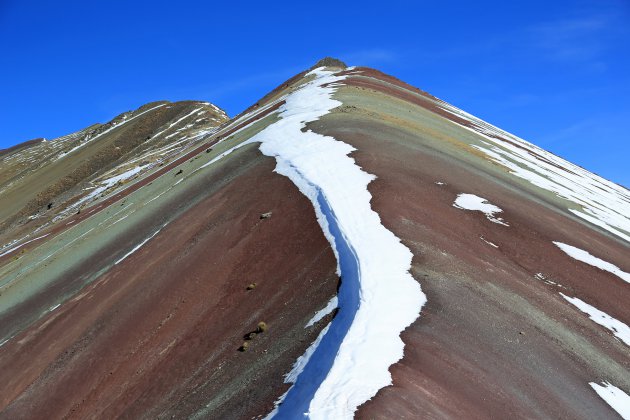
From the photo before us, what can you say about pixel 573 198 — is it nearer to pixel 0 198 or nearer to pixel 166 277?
pixel 166 277

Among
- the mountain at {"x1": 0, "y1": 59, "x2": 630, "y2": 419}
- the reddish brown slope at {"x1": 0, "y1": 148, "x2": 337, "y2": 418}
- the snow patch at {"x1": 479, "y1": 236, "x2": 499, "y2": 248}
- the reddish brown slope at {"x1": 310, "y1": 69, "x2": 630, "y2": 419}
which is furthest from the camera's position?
the snow patch at {"x1": 479, "y1": 236, "x2": 499, "y2": 248}

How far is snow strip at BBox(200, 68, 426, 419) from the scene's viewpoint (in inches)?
439

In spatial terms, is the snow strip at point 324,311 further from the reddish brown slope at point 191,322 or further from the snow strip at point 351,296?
the reddish brown slope at point 191,322

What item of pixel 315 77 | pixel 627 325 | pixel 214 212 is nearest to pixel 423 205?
pixel 627 325

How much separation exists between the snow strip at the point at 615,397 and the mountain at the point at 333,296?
0.05 meters

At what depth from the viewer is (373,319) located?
1409 cm

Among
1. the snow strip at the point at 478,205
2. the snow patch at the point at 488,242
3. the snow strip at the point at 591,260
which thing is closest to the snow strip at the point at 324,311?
the snow patch at the point at 488,242

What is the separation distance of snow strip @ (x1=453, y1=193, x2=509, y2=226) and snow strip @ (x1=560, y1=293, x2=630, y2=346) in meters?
5.44

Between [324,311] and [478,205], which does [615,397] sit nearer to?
[324,311]

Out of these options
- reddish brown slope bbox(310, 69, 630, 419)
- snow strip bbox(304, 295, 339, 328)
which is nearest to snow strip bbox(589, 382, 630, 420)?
reddish brown slope bbox(310, 69, 630, 419)

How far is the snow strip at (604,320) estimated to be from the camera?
19844 millimetres

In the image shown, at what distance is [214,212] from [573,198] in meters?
28.2

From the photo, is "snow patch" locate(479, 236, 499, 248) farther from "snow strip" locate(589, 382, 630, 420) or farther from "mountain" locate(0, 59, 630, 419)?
"snow strip" locate(589, 382, 630, 420)

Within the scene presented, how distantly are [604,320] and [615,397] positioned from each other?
18.2 feet
